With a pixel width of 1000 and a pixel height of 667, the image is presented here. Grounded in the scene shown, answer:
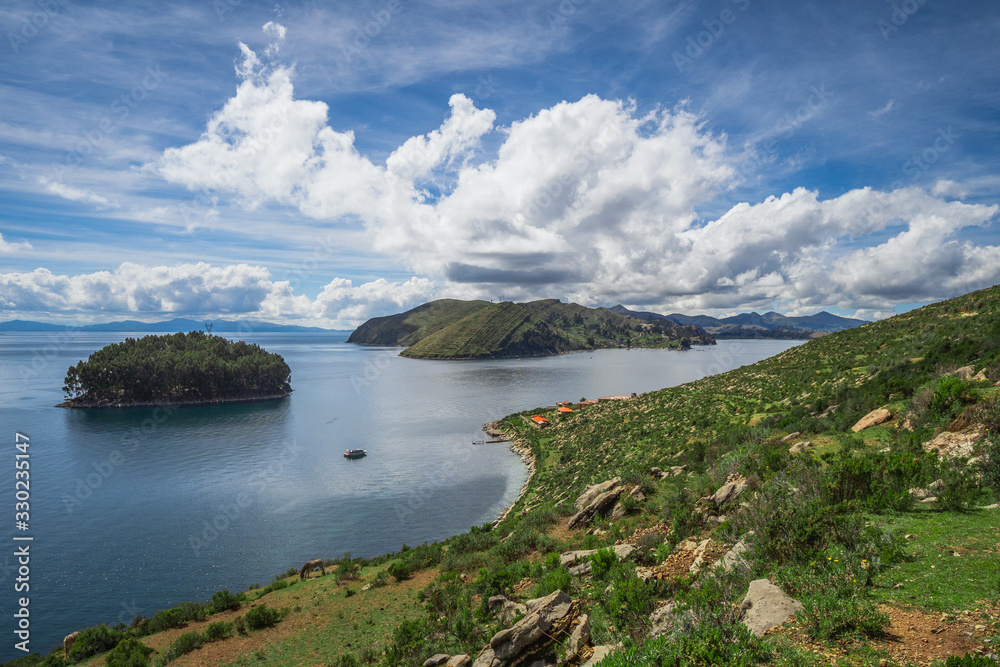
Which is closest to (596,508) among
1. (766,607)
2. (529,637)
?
(529,637)

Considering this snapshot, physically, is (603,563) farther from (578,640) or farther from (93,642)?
(93,642)

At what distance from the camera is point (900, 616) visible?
20.8 ft

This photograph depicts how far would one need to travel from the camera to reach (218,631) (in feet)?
61.8

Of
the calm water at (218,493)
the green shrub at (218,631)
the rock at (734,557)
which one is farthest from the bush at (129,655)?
the rock at (734,557)

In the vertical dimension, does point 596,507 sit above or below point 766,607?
below

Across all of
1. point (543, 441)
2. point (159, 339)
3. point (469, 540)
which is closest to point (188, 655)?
point (469, 540)

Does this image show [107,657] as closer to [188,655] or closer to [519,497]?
[188,655]

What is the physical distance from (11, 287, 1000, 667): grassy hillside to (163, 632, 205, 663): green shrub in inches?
23.4

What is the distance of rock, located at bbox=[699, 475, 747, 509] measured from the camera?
46.6ft

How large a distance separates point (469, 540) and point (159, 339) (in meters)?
140

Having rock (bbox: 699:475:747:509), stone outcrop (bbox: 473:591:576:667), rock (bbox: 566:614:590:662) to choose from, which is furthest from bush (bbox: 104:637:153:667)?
rock (bbox: 699:475:747:509)

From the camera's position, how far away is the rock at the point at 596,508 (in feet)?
70.0

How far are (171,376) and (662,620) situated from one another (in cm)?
13010

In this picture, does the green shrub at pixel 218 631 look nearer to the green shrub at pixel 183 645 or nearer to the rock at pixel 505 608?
the green shrub at pixel 183 645
